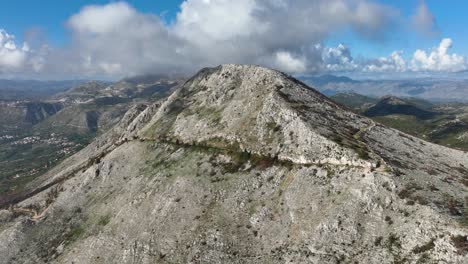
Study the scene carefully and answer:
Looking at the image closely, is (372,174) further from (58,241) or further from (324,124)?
(58,241)

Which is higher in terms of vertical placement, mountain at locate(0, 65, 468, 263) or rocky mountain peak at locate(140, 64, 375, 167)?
rocky mountain peak at locate(140, 64, 375, 167)

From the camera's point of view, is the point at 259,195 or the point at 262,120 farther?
the point at 262,120

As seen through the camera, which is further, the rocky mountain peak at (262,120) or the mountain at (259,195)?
the rocky mountain peak at (262,120)

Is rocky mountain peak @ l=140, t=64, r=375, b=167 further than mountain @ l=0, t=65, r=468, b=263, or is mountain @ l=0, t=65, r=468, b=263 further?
rocky mountain peak @ l=140, t=64, r=375, b=167

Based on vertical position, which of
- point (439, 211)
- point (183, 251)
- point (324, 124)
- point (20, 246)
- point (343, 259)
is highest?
point (324, 124)

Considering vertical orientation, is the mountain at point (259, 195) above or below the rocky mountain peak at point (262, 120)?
below

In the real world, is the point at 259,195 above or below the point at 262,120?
below

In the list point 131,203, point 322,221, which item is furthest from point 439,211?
point 131,203

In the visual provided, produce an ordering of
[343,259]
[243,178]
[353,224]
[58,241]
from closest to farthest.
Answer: [343,259] < [353,224] < [243,178] < [58,241]
